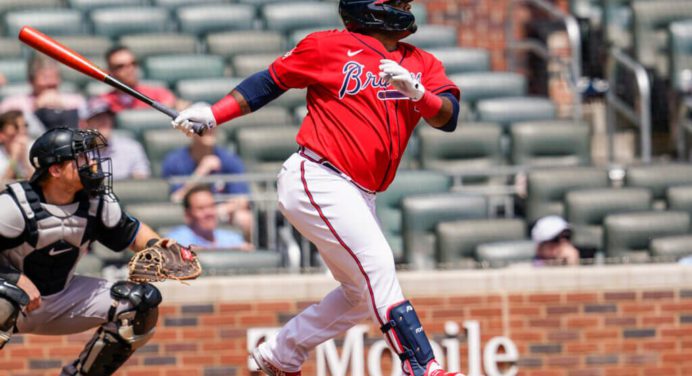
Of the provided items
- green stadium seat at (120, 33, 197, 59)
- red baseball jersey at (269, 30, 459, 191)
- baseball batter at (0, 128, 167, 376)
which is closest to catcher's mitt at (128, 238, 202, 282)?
baseball batter at (0, 128, 167, 376)

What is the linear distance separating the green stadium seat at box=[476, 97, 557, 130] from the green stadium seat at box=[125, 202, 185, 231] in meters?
2.85

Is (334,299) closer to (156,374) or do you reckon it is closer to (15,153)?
(156,374)

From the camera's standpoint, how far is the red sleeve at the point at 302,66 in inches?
234

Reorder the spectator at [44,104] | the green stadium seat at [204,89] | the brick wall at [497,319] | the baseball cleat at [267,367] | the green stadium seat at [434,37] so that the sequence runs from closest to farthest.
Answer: the baseball cleat at [267,367] → the brick wall at [497,319] → the spectator at [44,104] → the green stadium seat at [204,89] → the green stadium seat at [434,37]

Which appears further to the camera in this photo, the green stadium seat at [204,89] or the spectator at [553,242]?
the green stadium seat at [204,89]

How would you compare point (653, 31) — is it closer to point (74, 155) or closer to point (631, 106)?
point (631, 106)

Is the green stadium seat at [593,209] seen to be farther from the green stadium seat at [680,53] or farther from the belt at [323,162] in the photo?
the belt at [323,162]

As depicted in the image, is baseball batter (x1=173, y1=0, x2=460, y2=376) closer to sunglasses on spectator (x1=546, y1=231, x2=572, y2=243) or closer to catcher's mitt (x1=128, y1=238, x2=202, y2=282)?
catcher's mitt (x1=128, y1=238, x2=202, y2=282)

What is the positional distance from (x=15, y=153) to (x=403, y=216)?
237 cm

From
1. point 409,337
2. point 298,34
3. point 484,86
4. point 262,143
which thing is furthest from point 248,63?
point 409,337

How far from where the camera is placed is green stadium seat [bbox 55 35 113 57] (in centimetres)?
1088

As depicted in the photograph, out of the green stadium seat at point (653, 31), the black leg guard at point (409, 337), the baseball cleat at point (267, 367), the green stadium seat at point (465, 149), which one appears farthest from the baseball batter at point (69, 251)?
the green stadium seat at point (653, 31)

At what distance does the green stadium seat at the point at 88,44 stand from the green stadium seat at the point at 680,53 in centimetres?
428

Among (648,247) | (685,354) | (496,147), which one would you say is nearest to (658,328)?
(685,354)
